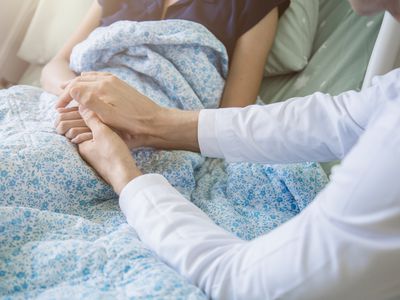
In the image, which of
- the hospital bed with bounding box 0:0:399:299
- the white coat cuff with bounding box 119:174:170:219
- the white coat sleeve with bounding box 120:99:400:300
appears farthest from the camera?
the white coat cuff with bounding box 119:174:170:219

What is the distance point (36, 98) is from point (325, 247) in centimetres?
88

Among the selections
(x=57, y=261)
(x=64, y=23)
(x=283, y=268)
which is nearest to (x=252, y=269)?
(x=283, y=268)

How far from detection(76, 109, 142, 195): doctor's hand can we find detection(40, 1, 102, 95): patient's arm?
30 cm

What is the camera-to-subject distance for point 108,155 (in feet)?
2.92

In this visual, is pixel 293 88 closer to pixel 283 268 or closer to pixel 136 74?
pixel 136 74

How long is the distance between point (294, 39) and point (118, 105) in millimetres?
591

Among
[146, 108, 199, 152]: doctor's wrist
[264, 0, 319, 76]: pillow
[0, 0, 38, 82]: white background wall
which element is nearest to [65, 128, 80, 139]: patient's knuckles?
[146, 108, 199, 152]: doctor's wrist

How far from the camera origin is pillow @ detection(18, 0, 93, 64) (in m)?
1.56

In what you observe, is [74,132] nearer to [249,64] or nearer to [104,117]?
[104,117]

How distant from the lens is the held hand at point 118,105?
0.97m

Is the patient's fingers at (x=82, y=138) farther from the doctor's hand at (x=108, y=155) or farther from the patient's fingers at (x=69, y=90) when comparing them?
the patient's fingers at (x=69, y=90)

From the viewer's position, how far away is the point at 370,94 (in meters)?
0.87

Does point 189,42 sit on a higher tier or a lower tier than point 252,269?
higher

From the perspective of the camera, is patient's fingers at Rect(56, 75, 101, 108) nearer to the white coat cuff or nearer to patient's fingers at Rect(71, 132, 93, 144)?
patient's fingers at Rect(71, 132, 93, 144)
